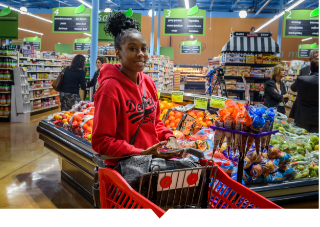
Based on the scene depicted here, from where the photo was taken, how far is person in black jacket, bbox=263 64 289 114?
15.5 feet

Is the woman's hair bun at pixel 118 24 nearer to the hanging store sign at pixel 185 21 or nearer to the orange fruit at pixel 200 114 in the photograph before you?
the orange fruit at pixel 200 114

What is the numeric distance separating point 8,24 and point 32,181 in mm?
8567

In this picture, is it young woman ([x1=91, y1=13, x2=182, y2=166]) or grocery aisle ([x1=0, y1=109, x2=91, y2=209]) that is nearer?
young woman ([x1=91, y1=13, x2=182, y2=166])

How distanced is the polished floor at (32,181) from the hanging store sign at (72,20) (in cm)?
514

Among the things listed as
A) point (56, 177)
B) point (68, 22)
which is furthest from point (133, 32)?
point (68, 22)

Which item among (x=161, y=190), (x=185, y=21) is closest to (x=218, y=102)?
(x=161, y=190)

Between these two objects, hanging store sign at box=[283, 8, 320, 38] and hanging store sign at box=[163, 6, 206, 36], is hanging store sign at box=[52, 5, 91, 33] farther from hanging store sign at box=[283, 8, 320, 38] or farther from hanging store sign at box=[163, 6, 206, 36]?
hanging store sign at box=[283, 8, 320, 38]

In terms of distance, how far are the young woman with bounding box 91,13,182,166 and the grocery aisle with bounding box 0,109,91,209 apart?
1.86 m

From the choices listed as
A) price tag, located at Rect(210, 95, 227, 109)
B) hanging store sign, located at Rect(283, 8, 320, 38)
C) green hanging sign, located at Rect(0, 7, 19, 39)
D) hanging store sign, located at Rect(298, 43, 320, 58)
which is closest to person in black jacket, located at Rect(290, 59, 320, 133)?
price tag, located at Rect(210, 95, 227, 109)

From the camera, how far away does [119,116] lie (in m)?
1.39

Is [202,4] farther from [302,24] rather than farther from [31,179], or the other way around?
[31,179]

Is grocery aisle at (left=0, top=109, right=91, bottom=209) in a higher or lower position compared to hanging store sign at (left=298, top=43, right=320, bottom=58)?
lower

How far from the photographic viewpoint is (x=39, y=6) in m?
22.3
